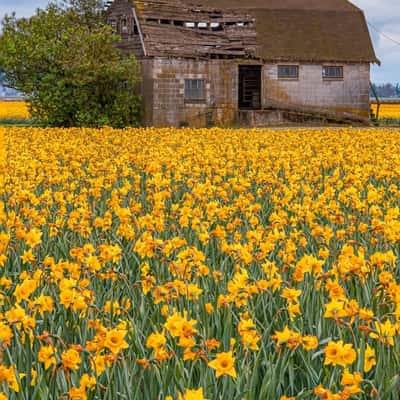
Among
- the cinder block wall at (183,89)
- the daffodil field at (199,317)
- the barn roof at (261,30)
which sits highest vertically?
the barn roof at (261,30)

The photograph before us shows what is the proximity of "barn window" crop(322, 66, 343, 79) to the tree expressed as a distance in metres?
11.3

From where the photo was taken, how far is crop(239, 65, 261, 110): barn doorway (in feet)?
144

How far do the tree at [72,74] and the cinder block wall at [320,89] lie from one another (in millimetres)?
8366

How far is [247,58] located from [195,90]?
13.0ft

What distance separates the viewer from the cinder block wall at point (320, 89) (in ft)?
139

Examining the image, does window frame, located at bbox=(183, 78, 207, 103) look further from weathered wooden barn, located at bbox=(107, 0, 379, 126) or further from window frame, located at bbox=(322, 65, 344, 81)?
window frame, located at bbox=(322, 65, 344, 81)

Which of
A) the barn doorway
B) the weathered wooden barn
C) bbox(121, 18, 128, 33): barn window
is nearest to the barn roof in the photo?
the weathered wooden barn

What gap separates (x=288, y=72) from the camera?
4259 centimetres

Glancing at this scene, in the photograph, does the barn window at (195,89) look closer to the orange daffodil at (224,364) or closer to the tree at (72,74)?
the tree at (72,74)

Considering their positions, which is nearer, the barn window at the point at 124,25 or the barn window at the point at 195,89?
the barn window at the point at 195,89

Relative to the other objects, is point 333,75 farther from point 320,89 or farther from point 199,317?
point 199,317

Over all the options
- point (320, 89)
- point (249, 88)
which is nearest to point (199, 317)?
point (320, 89)

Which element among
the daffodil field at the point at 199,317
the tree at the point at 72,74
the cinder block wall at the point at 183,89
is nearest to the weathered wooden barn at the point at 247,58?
the cinder block wall at the point at 183,89

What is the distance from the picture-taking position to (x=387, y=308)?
5410mm
